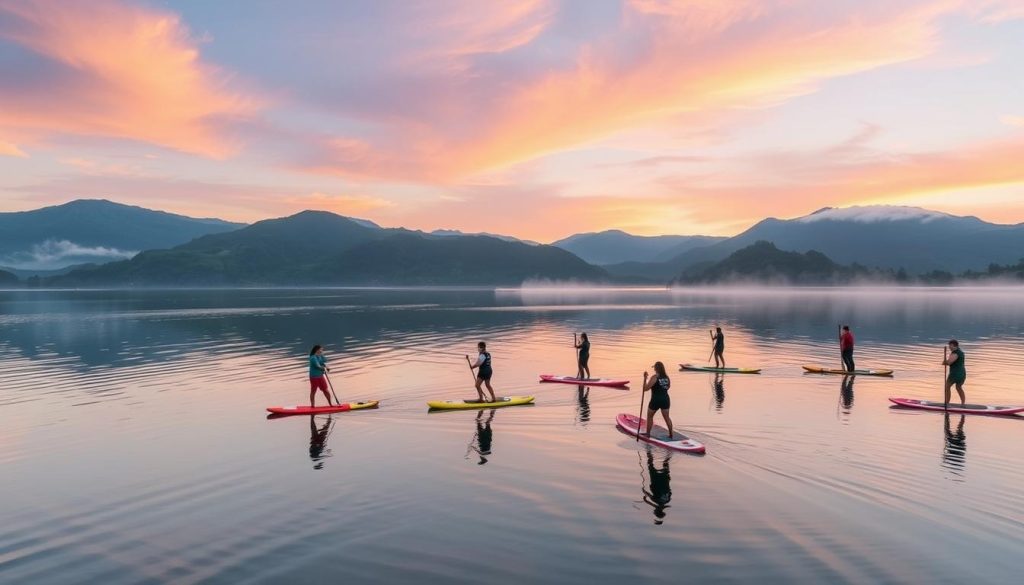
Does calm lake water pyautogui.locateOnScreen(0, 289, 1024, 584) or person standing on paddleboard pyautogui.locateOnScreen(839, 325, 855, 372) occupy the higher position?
person standing on paddleboard pyautogui.locateOnScreen(839, 325, 855, 372)

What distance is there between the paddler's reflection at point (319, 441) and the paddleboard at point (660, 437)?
11335mm

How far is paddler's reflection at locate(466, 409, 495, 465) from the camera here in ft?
71.8

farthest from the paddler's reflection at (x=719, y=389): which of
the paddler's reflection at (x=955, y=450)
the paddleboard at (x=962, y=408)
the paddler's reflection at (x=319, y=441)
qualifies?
the paddler's reflection at (x=319, y=441)

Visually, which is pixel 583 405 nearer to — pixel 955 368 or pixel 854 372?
pixel 955 368

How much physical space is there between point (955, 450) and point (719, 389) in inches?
546

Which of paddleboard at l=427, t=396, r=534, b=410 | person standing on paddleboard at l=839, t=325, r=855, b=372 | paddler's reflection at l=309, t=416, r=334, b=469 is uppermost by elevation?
person standing on paddleboard at l=839, t=325, r=855, b=372

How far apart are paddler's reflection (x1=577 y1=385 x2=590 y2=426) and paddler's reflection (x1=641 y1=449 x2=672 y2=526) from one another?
6294mm

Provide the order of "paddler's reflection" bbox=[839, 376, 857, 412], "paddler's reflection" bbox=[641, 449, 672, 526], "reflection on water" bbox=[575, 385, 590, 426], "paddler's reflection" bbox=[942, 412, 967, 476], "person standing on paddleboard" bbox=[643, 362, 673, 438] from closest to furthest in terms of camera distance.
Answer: "paddler's reflection" bbox=[641, 449, 672, 526], "paddler's reflection" bbox=[942, 412, 967, 476], "person standing on paddleboard" bbox=[643, 362, 673, 438], "reflection on water" bbox=[575, 385, 590, 426], "paddler's reflection" bbox=[839, 376, 857, 412]

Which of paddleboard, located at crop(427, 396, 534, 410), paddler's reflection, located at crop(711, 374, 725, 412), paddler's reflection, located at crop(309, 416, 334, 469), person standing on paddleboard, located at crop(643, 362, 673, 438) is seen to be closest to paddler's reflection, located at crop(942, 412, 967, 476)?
person standing on paddleboard, located at crop(643, 362, 673, 438)

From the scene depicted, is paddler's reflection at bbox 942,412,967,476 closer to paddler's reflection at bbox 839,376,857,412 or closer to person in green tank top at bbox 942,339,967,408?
person in green tank top at bbox 942,339,967,408

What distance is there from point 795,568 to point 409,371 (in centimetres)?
3284

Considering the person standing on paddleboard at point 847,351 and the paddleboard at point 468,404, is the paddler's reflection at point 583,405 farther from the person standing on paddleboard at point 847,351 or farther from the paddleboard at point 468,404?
the person standing on paddleboard at point 847,351

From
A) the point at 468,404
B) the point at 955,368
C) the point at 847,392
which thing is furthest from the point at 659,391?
the point at 847,392

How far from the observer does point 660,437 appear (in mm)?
22719
